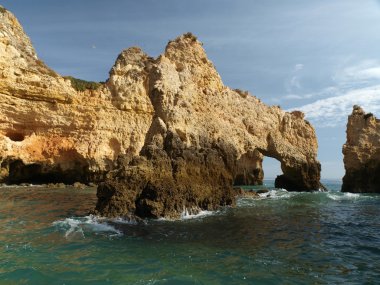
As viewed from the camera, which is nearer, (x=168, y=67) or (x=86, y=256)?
(x=86, y=256)

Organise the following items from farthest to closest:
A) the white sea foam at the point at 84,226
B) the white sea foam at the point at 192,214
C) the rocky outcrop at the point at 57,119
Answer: the rocky outcrop at the point at 57,119, the white sea foam at the point at 192,214, the white sea foam at the point at 84,226

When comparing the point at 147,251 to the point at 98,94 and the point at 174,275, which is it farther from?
the point at 98,94

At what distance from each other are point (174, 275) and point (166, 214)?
8.63 meters

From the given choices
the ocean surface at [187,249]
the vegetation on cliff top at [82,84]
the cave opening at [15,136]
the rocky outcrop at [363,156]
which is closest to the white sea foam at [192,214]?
the ocean surface at [187,249]

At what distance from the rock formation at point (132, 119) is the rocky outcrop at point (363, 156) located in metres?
5.82

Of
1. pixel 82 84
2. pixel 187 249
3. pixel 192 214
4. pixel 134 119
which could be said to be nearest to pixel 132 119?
pixel 134 119

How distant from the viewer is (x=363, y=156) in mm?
43562

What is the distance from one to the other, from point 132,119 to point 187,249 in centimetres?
3330

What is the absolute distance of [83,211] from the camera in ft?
64.1

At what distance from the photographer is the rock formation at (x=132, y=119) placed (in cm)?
2889

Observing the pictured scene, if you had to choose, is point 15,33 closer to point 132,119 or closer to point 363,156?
point 132,119

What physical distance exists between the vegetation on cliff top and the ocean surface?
2452cm

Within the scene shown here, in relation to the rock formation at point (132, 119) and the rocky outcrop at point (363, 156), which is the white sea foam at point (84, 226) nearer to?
the rock formation at point (132, 119)

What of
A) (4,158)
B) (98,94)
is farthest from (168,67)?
(4,158)
